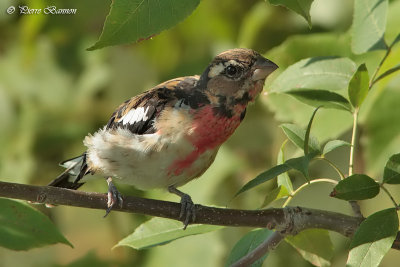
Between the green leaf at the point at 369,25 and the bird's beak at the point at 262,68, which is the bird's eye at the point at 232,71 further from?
the green leaf at the point at 369,25

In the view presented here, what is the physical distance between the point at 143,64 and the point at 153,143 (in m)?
1.17

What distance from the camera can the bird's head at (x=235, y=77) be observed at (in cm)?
218

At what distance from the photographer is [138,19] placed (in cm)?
141

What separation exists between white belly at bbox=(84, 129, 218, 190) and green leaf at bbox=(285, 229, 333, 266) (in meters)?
0.53

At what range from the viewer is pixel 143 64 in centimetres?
335

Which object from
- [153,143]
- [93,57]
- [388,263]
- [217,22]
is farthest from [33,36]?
[388,263]

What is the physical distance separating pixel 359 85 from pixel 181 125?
0.74 m

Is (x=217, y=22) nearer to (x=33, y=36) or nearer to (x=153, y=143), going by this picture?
(x=33, y=36)

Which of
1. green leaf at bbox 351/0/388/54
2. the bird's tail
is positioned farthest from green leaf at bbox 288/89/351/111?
the bird's tail

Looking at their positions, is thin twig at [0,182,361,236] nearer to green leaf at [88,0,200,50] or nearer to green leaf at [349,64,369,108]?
green leaf at [349,64,369,108]

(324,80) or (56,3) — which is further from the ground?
(56,3)

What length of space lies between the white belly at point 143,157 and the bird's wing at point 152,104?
0.11 feet

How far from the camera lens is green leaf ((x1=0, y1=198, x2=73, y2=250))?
1.73 metres

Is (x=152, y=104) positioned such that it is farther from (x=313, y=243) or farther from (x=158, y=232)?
(x=313, y=243)
